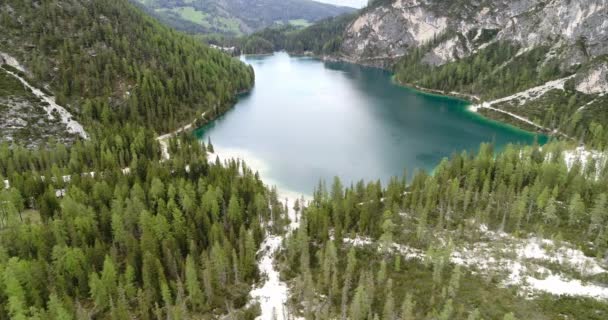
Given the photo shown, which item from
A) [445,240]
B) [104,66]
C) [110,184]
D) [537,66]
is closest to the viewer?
[445,240]

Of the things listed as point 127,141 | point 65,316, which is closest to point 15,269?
point 65,316

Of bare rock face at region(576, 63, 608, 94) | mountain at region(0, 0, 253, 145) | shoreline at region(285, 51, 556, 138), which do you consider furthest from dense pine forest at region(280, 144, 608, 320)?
mountain at region(0, 0, 253, 145)

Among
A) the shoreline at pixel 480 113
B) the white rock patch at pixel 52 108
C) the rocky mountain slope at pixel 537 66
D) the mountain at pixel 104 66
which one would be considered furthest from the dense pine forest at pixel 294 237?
the rocky mountain slope at pixel 537 66

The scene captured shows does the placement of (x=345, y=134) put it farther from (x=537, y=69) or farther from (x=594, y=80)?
(x=537, y=69)

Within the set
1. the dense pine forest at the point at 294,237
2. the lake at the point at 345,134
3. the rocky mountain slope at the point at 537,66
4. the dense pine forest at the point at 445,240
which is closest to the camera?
the dense pine forest at the point at 445,240

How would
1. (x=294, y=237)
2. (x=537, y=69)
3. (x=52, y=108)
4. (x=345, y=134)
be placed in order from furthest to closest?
(x=537, y=69)
(x=345, y=134)
(x=52, y=108)
(x=294, y=237)

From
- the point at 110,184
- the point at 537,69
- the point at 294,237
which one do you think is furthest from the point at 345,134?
the point at 537,69

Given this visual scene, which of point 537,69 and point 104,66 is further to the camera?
point 537,69

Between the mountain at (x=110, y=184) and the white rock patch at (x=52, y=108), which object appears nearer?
the mountain at (x=110, y=184)

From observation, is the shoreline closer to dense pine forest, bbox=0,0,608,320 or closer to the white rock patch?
dense pine forest, bbox=0,0,608,320

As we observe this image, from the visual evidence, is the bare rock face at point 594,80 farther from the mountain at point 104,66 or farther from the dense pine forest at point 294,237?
the mountain at point 104,66
